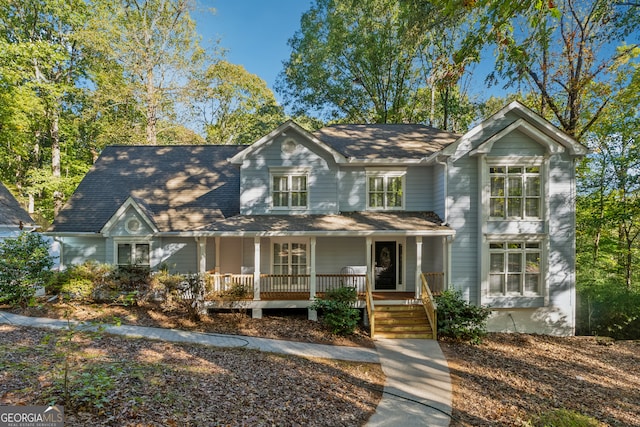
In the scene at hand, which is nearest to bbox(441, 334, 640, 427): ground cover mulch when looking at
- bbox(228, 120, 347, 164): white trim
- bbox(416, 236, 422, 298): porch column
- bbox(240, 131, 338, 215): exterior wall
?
bbox(416, 236, 422, 298): porch column

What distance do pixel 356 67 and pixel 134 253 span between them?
2188cm

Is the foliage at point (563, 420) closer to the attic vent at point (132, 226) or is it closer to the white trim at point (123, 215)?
the white trim at point (123, 215)

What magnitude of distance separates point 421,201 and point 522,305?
522 centimetres

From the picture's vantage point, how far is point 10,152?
2397cm

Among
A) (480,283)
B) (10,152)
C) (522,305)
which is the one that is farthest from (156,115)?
(522,305)

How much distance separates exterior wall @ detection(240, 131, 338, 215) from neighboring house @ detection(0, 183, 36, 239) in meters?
11.6

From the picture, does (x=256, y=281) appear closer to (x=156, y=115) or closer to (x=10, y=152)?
(x=156, y=115)

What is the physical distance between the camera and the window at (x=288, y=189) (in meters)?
13.2

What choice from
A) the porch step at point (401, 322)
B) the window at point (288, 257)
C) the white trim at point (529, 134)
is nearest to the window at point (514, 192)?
the white trim at point (529, 134)

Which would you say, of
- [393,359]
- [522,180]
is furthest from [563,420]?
[522,180]

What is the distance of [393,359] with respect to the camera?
29.0 ft

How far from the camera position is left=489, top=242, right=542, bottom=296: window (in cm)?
1178

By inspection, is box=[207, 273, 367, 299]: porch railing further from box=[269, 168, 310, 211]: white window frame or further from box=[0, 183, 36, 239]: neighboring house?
box=[0, 183, 36, 239]: neighboring house

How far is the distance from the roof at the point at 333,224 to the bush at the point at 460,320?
8.13 feet
